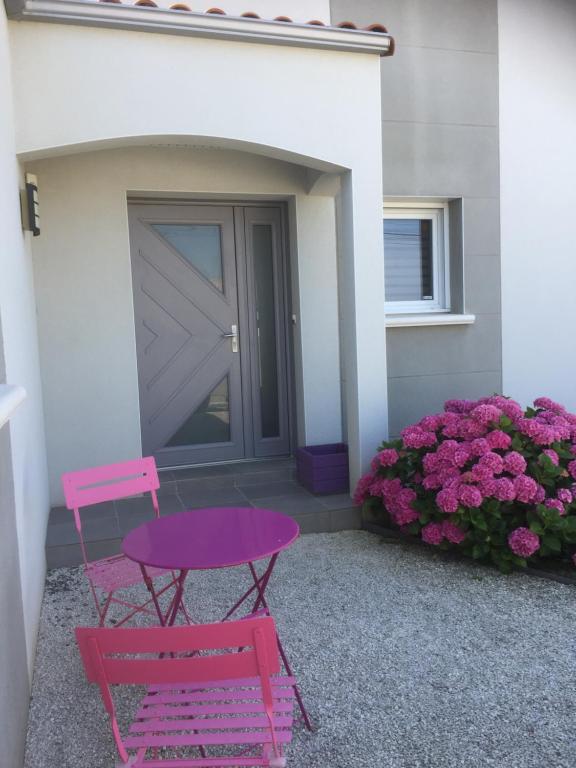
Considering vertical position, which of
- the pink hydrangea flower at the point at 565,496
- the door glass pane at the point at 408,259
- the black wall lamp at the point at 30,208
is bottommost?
the pink hydrangea flower at the point at 565,496

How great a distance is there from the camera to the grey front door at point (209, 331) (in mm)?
5918

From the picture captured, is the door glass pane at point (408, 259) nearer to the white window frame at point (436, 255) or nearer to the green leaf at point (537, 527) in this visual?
the white window frame at point (436, 255)

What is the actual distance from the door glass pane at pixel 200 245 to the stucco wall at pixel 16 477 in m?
1.59

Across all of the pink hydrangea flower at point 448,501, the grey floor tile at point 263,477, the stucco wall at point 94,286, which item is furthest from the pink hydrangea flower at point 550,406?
the stucco wall at point 94,286

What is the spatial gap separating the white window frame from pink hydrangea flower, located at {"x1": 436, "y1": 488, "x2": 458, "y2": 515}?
97.1 inches

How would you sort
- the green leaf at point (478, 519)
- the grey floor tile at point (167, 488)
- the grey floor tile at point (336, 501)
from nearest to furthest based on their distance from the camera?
the green leaf at point (478, 519) < the grey floor tile at point (336, 501) < the grey floor tile at point (167, 488)

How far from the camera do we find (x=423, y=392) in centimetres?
605

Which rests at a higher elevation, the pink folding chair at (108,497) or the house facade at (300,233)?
the house facade at (300,233)

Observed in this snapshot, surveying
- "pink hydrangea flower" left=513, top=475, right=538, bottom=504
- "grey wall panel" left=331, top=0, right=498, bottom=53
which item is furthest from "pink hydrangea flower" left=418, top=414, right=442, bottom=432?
"grey wall panel" left=331, top=0, right=498, bottom=53

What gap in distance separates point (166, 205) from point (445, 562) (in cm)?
379

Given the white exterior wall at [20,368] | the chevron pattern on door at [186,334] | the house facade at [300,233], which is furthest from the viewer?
the chevron pattern on door at [186,334]

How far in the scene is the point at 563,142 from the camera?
6348mm

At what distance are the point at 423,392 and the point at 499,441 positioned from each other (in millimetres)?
1899

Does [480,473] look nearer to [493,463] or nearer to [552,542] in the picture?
[493,463]
